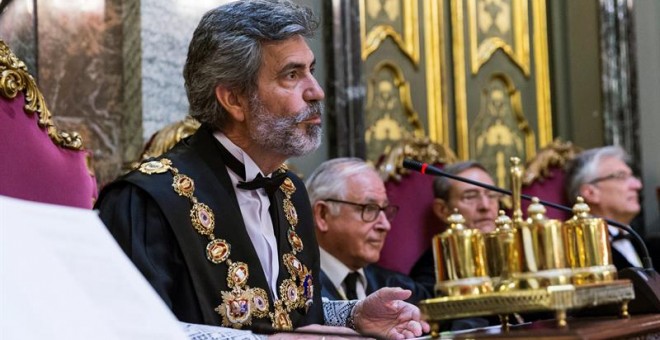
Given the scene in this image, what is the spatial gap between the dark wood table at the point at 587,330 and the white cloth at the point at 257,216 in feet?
2.36

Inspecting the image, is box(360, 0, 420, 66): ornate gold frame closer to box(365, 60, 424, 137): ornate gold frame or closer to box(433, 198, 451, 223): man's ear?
box(365, 60, 424, 137): ornate gold frame

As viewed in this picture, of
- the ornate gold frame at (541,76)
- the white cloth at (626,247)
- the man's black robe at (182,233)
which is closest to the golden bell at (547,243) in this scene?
the man's black robe at (182,233)

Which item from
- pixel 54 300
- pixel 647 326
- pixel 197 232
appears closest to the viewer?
pixel 54 300

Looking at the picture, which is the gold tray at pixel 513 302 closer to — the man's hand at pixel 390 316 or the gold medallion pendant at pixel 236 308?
the man's hand at pixel 390 316

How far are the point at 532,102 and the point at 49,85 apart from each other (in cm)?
317


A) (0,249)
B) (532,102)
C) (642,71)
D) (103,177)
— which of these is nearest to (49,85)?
(103,177)

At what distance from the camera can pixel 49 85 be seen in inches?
141

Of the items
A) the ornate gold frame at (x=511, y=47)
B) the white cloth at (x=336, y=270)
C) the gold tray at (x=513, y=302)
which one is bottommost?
the white cloth at (x=336, y=270)

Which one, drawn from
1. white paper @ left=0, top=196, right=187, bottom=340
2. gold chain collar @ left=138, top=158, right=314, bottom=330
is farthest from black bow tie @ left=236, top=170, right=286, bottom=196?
white paper @ left=0, top=196, right=187, bottom=340

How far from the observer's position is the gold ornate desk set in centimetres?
156

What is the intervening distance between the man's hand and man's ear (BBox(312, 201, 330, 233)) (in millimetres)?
1470

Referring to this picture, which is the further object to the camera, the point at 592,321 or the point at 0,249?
the point at 592,321

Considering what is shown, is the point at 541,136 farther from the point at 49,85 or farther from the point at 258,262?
→ the point at 258,262

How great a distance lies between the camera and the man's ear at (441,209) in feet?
14.1
